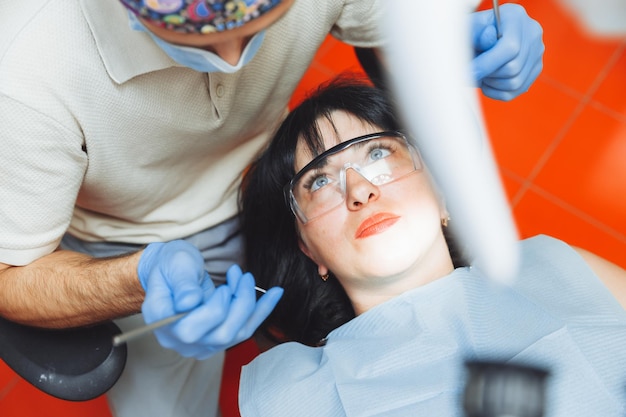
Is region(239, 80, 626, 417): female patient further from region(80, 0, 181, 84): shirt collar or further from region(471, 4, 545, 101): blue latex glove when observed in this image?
region(80, 0, 181, 84): shirt collar

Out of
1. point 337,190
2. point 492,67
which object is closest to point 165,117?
point 337,190

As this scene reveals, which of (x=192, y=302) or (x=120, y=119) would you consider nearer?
(x=192, y=302)

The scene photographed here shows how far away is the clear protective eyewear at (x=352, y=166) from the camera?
62.9 inches

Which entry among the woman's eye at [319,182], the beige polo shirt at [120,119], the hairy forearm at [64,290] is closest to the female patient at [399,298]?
the woman's eye at [319,182]

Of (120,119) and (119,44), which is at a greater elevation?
(119,44)

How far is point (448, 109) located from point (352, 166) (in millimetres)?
515

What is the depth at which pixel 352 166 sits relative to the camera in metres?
1.60

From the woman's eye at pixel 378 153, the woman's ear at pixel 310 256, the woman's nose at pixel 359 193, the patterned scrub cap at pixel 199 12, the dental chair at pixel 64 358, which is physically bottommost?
the dental chair at pixel 64 358

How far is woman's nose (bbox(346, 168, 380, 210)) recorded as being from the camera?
5.03ft

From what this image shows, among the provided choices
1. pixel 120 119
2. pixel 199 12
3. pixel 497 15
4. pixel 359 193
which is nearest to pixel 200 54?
pixel 199 12

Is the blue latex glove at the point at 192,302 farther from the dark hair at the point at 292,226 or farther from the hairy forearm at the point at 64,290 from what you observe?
the dark hair at the point at 292,226

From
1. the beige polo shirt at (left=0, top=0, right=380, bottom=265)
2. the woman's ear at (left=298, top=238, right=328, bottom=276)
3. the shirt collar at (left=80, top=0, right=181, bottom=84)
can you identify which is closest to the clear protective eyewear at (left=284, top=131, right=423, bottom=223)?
the woman's ear at (left=298, top=238, right=328, bottom=276)

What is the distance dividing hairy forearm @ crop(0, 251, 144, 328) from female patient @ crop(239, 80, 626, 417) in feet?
1.31

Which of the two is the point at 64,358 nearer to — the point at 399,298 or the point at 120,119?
the point at 120,119
